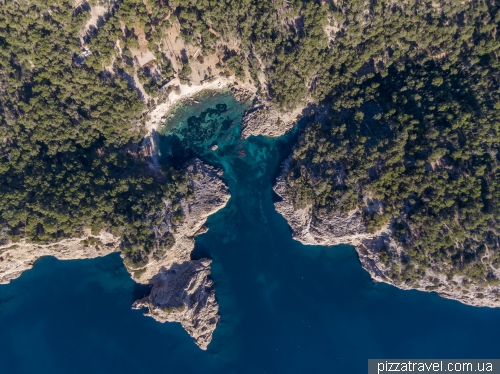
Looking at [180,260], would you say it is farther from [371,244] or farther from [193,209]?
[371,244]

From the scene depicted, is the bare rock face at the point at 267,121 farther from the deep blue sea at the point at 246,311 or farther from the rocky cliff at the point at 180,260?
the rocky cliff at the point at 180,260

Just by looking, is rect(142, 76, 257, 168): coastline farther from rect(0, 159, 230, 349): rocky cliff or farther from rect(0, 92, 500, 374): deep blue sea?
rect(0, 159, 230, 349): rocky cliff

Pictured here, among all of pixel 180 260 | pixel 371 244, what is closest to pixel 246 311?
pixel 180 260

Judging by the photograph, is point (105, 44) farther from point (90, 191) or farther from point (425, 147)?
point (425, 147)

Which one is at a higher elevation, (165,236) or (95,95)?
(95,95)

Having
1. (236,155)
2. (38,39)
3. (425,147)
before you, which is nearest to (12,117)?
(38,39)
